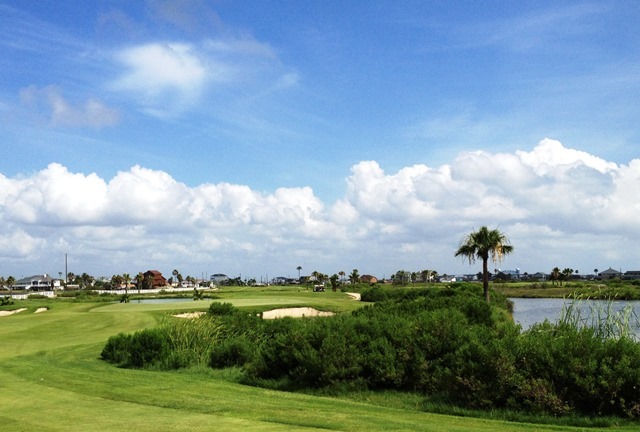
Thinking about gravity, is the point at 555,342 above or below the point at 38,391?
above

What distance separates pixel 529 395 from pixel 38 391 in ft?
35.5

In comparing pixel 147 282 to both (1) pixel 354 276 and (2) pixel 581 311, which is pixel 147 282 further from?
(2) pixel 581 311

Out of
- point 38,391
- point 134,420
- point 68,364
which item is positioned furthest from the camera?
point 68,364

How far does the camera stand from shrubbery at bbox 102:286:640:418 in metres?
12.0

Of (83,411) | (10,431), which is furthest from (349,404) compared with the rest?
(10,431)

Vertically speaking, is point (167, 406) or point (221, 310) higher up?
point (221, 310)

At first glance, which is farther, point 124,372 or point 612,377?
point 124,372

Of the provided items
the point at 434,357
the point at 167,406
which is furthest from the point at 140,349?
the point at 434,357

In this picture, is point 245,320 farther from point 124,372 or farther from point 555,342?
point 555,342

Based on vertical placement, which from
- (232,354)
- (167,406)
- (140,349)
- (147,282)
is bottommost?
(167,406)

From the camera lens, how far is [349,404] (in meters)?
13.4

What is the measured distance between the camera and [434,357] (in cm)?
1572

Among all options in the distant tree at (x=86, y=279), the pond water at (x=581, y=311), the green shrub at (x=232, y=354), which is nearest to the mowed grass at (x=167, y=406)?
the green shrub at (x=232, y=354)

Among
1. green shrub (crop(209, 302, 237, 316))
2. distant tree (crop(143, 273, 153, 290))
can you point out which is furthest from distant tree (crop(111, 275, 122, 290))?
green shrub (crop(209, 302, 237, 316))
